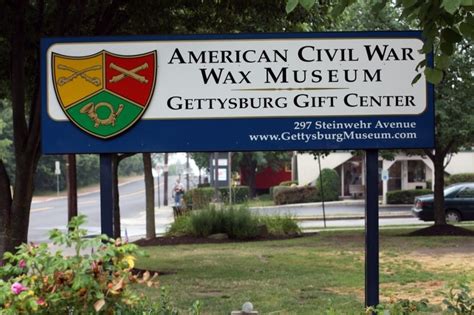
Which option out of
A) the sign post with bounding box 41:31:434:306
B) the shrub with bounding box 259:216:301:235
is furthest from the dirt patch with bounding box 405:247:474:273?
the shrub with bounding box 259:216:301:235

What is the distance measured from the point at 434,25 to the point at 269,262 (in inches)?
342

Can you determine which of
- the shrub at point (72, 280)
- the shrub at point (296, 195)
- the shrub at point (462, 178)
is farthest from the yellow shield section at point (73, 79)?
the shrub at point (462, 178)

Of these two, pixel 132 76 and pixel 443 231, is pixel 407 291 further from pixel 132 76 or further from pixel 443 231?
pixel 443 231

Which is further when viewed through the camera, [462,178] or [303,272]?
[462,178]

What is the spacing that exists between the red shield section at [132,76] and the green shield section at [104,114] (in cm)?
7

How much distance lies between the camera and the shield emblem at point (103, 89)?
18.9 feet

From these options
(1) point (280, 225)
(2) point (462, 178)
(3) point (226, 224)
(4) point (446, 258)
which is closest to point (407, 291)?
(4) point (446, 258)

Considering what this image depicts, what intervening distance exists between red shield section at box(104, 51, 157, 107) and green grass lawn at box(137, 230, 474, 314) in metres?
2.55

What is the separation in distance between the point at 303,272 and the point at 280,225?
27.5 feet

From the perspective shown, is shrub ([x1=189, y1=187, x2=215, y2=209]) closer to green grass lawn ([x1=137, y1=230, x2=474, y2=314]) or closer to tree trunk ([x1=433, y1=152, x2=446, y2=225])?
green grass lawn ([x1=137, y1=230, x2=474, y2=314])

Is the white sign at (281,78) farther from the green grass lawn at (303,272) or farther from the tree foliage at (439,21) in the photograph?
the green grass lawn at (303,272)

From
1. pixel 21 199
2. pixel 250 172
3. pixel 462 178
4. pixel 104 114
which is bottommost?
pixel 462 178

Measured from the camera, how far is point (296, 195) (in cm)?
4284

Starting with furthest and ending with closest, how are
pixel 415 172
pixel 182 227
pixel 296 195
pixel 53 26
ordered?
pixel 415 172 < pixel 296 195 < pixel 182 227 < pixel 53 26
